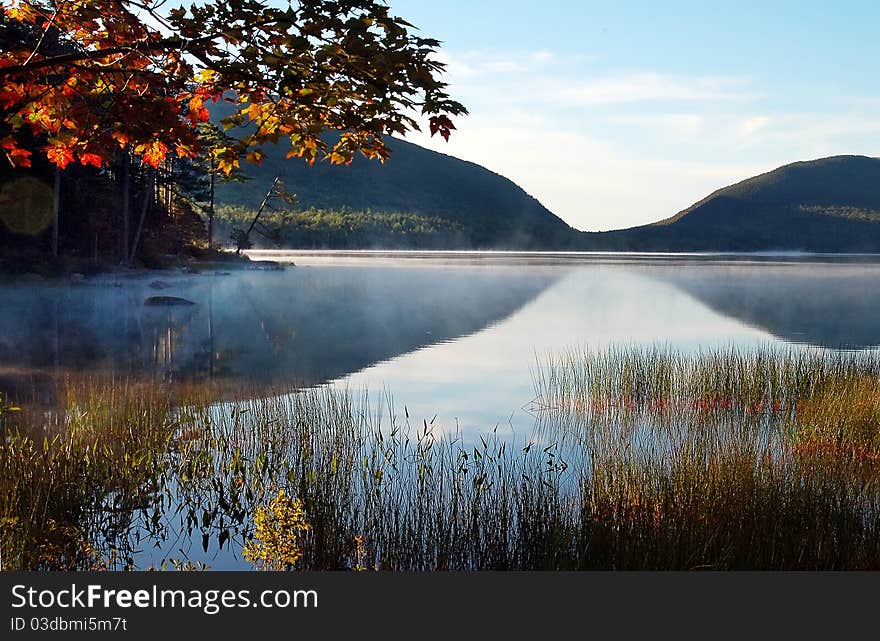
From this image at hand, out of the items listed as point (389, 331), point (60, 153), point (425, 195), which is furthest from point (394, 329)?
point (425, 195)

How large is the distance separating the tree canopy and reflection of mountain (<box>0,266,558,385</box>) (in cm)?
1016

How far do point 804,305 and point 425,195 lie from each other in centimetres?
13802

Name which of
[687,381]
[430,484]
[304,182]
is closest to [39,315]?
[687,381]

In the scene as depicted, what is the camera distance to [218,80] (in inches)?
214

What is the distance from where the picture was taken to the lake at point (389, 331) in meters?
15.4

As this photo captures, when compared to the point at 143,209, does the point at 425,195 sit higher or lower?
higher

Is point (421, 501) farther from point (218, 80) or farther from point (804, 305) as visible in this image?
point (804, 305)

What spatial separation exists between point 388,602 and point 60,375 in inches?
498

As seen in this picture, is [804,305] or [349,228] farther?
[349,228]

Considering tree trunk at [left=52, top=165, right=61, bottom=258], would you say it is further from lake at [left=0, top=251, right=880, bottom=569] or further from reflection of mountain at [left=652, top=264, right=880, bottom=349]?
reflection of mountain at [left=652, top=264, right=880, bottom=349]

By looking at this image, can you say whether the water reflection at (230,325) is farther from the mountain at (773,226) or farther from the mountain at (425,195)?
the mountain at (773,226)

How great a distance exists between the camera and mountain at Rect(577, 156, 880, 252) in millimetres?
167875

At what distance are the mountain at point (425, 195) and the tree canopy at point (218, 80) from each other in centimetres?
14334

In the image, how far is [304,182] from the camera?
167m
